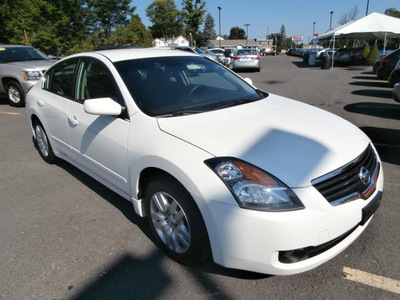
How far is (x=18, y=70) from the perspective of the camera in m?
8.88

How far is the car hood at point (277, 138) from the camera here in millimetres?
2045

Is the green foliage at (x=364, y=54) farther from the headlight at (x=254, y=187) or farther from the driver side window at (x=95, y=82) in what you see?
the headlight at (x=254, y=187)

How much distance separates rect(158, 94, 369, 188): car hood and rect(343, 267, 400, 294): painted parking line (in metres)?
0.86

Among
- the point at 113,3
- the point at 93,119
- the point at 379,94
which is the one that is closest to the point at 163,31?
the point at 113,3

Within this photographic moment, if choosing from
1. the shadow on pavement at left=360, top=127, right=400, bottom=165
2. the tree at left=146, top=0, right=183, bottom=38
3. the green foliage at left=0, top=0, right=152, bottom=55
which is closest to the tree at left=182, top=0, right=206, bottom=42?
the green foliage at left=0, top=0, right=152, bottom=55

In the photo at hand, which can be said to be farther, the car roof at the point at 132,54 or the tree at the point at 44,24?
the tree at the point at 44,24

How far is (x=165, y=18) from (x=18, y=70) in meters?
92.3

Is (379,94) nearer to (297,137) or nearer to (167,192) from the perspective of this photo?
(297,137)

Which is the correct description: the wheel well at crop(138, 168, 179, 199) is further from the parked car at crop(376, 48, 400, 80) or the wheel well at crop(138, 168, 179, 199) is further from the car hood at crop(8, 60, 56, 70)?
the parked car at crop(376, 48, 400, 80)

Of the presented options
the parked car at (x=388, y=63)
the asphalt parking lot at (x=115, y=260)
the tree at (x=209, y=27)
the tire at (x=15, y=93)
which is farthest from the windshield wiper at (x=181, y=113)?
the tree at (x=209, y=27)

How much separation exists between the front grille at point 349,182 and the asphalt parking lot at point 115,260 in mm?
641

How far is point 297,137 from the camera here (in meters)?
2.36

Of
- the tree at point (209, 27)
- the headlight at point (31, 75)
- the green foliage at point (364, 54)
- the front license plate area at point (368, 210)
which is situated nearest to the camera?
the front license plate area at point (368, 210)

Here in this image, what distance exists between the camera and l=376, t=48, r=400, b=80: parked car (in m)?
11.9
